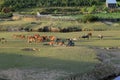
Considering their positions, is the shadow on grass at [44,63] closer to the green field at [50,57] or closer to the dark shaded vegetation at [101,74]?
the green field at [50,57]

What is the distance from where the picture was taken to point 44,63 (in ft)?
123

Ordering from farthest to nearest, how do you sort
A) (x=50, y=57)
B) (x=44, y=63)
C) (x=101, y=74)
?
1. (x=50, y=57)
2. (x=44, y=63)
3. (x=101, y=74)

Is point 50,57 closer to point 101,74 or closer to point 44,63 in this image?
point 44,63

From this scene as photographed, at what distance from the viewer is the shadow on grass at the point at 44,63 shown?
118ft

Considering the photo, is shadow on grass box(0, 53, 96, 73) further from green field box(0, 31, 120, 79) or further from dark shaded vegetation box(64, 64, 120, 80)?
dark shaded vegetation box(64, 64, 120, 80)

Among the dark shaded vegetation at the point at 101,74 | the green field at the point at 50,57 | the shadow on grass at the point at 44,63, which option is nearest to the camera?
the dark shaded vegetation at the point at 101,74

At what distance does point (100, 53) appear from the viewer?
4338 cm

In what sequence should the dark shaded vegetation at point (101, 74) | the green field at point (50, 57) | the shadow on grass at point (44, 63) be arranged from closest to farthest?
1. the dark shaded vegetation at point (101, 74)
2. the shadow on grass at point (44, 63)
3. the green field at point (50, 57)

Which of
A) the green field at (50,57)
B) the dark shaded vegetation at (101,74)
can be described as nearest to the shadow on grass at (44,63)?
the green field at (50,57)

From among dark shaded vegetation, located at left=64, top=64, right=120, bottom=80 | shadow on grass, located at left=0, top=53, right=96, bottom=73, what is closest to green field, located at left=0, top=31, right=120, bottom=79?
shadow on grass, located at left=0, top=53, right=96, bottom=73

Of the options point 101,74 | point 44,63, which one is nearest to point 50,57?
point 44,63

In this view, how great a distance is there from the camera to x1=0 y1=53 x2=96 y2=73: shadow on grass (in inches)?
1415

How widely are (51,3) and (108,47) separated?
180 feet

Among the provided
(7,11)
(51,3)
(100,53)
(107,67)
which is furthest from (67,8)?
(107,67)
